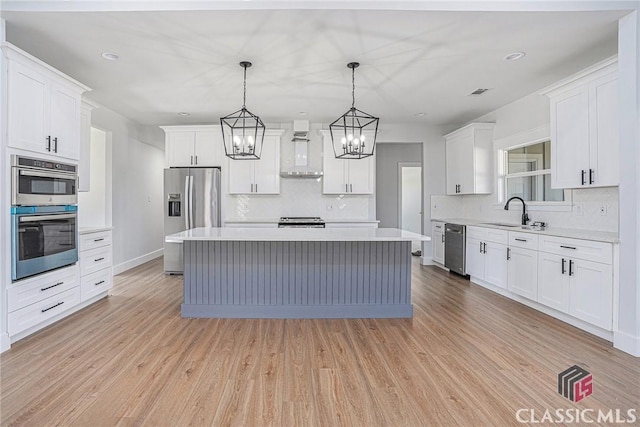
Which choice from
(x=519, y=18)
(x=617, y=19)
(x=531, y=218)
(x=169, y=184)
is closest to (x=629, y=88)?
(x=617, y=19)

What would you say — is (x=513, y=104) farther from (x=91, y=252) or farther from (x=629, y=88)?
(x=91, y=252)

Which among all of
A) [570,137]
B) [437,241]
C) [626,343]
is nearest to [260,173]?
[437,241]

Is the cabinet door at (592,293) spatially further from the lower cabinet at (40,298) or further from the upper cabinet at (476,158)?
the lower cabinet at (40,298)

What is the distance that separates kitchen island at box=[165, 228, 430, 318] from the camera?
3402 mm

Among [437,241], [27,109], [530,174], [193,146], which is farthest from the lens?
[437,241]

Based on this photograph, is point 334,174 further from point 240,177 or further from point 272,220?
point 240,177

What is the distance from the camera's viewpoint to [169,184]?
5.47 m

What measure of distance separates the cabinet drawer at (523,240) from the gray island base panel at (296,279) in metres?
1.40

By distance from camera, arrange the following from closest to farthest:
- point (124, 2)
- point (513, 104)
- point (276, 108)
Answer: point (124, 2) < point (513, 104) < point (276, 108)

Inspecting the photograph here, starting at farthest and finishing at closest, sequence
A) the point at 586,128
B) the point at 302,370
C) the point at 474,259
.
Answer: the point at 474,259, the point at 586,128, the point at 302,370

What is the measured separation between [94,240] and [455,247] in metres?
4.92

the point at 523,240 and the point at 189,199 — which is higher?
the point at 189,199

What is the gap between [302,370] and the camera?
2.34 metres

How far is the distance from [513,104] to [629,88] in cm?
232
